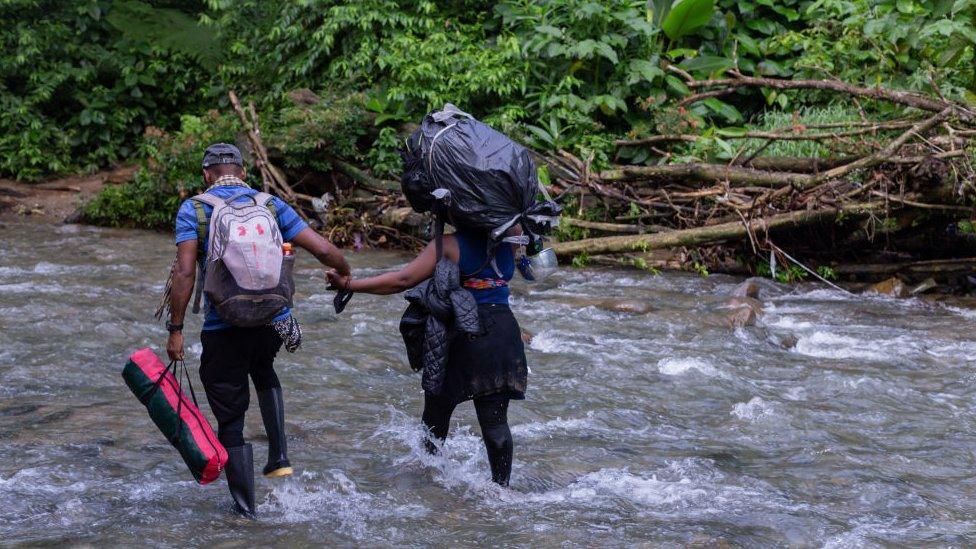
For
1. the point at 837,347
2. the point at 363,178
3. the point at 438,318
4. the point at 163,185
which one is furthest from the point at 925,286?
the point at 163,185

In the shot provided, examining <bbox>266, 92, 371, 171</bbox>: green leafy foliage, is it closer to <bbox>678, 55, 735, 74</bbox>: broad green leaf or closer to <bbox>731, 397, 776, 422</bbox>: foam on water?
<bbox>678, 55, 735, 74</bbox>: broad green leaf

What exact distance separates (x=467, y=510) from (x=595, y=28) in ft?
35.2

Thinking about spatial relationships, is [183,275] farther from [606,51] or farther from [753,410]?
[606,51]

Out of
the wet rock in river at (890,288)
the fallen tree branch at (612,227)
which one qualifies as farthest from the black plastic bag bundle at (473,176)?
the fallen tree branch at (612,227)

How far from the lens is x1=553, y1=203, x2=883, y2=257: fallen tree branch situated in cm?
1043

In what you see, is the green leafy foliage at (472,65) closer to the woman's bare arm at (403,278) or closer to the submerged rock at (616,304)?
the submerged rock at (616,304)

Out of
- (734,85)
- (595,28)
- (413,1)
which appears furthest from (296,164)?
(734,85)

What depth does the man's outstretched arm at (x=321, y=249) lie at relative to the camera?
477 cm

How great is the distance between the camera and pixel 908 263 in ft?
36.0

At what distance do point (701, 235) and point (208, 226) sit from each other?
283 inches

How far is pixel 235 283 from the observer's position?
438 centimetres

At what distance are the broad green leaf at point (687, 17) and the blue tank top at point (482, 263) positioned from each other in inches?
403

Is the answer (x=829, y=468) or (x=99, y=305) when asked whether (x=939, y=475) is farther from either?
(x=99, y=305)

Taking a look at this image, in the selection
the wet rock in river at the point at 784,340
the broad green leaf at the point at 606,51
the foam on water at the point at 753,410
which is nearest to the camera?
the foam on water at the point at 753,410
